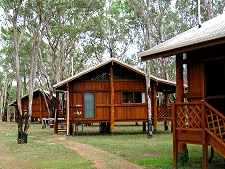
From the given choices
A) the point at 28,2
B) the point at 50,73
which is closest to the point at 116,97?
the point at 28,2

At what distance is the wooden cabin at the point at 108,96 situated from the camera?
72.1 ft

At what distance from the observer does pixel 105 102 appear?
2214 centimetres

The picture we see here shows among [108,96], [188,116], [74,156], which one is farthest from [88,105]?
[188,116]

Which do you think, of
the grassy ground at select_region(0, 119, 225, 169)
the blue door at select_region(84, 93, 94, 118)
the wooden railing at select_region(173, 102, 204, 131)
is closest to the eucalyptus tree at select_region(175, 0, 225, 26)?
the blue door at select_region(84, 93, 94, 118)

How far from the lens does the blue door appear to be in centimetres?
2202

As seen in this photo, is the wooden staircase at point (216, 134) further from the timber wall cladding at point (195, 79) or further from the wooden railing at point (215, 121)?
the timber wall cladding at point (195, 79)

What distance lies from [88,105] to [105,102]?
961mm

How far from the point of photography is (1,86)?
56.6 m

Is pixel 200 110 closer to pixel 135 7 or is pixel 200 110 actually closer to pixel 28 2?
pixel 28 2

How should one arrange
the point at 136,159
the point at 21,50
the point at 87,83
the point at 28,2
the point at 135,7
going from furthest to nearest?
the point at 21,50 < the point at 135,7 < the point at 87,83 < the point at 28,2 < the point at 136,159

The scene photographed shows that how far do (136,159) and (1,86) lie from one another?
1878 inches

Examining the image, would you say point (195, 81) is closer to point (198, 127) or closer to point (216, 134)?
point (198, 127)

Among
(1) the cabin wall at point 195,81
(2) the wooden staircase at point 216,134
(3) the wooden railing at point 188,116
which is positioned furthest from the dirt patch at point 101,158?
(1) the cabin wall at point 195,81

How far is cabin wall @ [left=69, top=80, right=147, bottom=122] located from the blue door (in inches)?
6.6
